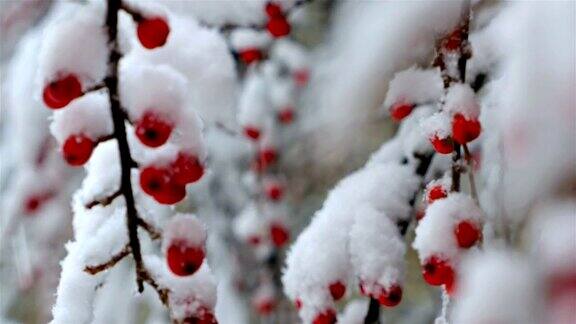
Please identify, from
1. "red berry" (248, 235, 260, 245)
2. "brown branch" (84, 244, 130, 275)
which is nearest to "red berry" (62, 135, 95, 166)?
"brown branch" (84, 244, 130, 275)

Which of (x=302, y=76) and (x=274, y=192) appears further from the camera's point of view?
(x=302, y=76)

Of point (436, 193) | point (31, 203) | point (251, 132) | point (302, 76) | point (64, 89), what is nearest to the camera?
point (64, 89)

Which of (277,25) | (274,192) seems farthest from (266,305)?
(277,25)

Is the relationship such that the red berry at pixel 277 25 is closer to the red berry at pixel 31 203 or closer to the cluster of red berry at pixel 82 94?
the cluster of red berry at pixel 82 94

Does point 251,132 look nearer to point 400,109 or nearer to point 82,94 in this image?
point 400,109

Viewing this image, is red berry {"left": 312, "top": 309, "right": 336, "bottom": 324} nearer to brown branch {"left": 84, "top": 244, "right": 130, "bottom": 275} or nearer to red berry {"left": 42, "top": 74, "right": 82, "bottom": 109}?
brown branch {"left": 84, "top": 244, "right": 130, "bottom": 275}

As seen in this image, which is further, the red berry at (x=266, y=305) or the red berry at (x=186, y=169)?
the red berry at (x=266, y=305)

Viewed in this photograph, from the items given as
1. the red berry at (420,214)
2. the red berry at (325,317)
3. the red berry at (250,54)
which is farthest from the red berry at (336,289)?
the red berry at (250,54)

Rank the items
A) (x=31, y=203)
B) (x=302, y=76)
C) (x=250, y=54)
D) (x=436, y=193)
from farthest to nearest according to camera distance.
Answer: (x=302, y=76)
(x=31, y=203)
(x=250, y=54)
(x=436, y=193)
